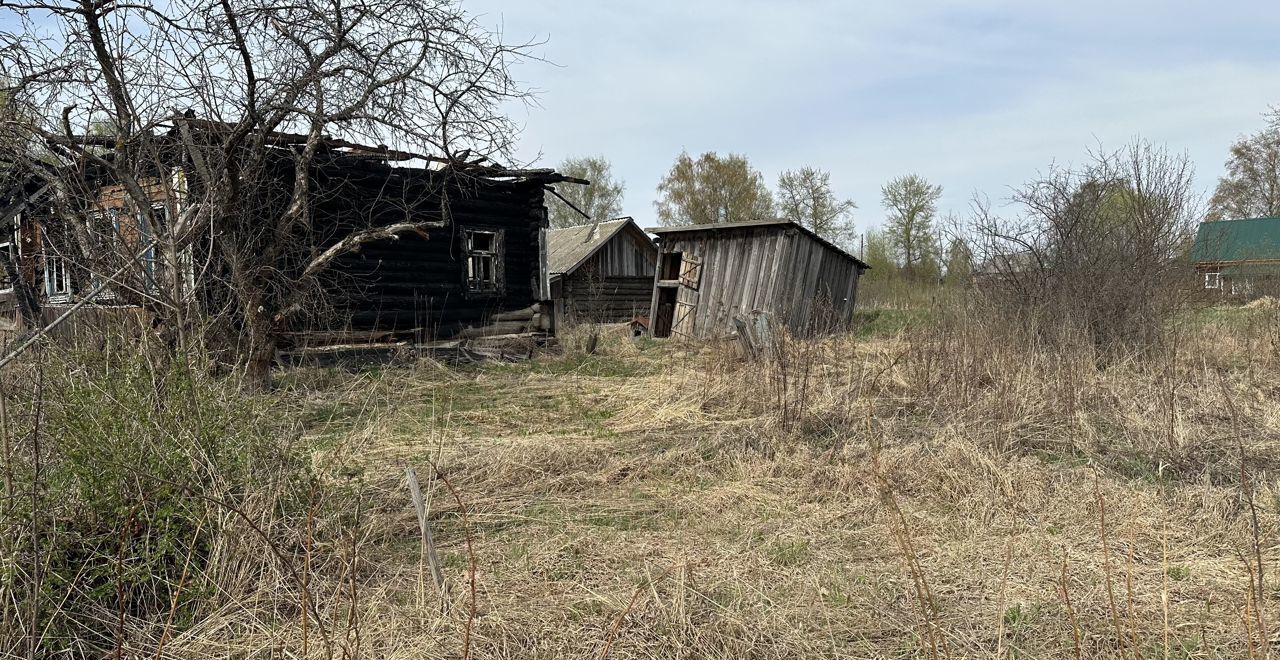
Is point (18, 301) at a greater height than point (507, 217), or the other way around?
point (507, 217)

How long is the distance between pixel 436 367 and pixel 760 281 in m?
7.39

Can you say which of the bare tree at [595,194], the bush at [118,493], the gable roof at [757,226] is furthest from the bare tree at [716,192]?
the bush at [118,493]

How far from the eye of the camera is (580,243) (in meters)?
24.4

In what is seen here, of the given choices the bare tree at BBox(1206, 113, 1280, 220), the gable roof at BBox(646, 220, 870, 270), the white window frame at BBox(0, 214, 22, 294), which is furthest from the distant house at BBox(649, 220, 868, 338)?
the bare tree at BBox(1206, 113, 1280, 220)

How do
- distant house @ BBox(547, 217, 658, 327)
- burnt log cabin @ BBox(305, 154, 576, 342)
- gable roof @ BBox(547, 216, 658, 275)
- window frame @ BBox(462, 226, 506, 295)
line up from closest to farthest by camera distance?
burnt log cabin @ BBox(305, 154, 576, 342)
window frame @ BBox(462, 226, 506, 295)
distant house @ BBox(547, 217, 658, 327)
gable roof @ BBox(547, 216, 658, 275)

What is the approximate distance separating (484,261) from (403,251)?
175cm

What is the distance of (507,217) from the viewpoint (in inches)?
513

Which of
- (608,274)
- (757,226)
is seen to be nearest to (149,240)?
(757,226)

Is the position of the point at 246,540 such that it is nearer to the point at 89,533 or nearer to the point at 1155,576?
the point at 89,533

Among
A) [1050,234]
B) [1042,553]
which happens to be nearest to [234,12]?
[1042,553]

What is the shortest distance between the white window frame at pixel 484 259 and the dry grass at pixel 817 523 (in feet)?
16.9

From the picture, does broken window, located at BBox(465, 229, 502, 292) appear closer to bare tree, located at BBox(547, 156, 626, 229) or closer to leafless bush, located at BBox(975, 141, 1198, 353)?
leafless bush, located at BBox(975, 141, 1198, 353)

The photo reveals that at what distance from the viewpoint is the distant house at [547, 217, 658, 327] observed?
22.2 meters

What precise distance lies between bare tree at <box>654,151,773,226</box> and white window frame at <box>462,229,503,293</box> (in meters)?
28.2
